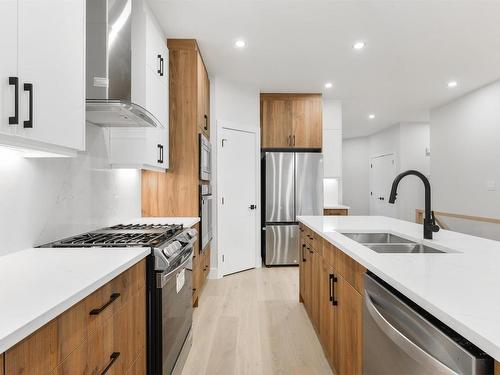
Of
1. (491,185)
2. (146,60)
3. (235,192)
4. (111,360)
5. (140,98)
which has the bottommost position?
(111,360)

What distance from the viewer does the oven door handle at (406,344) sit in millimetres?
734

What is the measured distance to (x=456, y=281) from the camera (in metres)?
0.91

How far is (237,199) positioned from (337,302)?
8.38ft

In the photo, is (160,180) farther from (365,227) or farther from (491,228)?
(491,228)

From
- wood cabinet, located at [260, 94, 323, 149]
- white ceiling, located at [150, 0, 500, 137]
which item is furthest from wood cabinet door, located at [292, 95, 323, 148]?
white ceiling, located at [150, 0, 500, 137]

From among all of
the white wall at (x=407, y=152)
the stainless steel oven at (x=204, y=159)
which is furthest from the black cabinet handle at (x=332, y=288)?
the white wall at (x=407, y=152)

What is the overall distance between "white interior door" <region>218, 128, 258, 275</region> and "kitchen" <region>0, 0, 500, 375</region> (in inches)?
1.1

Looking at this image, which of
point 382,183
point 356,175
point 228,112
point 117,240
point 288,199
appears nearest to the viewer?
point 117,240

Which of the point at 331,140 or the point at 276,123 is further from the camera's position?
the point at 331,140

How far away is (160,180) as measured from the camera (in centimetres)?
298

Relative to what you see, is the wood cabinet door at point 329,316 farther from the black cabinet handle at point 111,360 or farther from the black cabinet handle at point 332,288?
the black cabinet handle at point 111,360

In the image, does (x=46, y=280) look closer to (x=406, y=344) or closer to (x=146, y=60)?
(x=406, y=344)

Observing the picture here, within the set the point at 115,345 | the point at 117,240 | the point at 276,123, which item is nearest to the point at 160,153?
the point at 117,240

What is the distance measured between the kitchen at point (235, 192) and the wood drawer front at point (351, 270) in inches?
0.6
